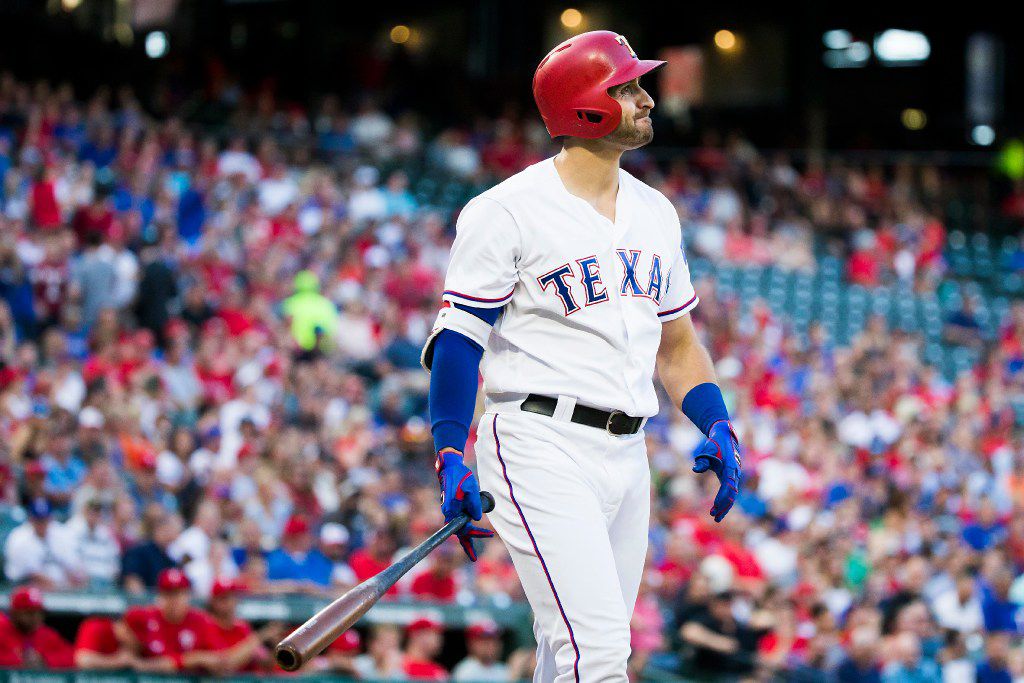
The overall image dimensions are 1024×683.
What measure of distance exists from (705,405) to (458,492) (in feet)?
2.61

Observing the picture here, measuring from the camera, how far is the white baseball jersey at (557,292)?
323cm

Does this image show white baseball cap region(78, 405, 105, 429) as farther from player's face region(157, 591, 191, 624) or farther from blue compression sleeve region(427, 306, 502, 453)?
blue compression sleeve region(427, 306, 502, 453)

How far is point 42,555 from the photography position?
698 cm

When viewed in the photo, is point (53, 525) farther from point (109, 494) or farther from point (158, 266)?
point (158, 266)

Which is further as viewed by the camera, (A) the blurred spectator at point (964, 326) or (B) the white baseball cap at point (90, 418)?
(A) the blurred spectator at point (964, 326)

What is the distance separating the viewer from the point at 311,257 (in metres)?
11.6

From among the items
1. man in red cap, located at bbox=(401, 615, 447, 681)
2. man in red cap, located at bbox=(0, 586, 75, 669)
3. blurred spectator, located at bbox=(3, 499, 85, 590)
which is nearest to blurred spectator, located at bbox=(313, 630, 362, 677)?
man in red cap, located at bbox=(401, 615, 447, 681)

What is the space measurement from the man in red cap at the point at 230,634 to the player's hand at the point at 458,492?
3.55 m

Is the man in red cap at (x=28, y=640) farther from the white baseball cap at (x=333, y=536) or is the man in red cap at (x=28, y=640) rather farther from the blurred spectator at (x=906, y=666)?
the blurred spectator at (x=906, y=666)

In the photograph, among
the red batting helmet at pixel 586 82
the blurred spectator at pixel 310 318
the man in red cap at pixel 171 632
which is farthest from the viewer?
the blurred spectator at pixel 310 318

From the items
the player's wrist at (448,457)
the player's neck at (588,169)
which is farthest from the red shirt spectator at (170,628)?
the player's neck at (588,169)

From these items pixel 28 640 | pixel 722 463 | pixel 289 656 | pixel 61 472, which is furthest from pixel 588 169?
pixel 61 472

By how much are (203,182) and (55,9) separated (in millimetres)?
6664

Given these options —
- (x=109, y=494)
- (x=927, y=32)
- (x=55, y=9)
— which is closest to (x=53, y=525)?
(x=109, y=494)
